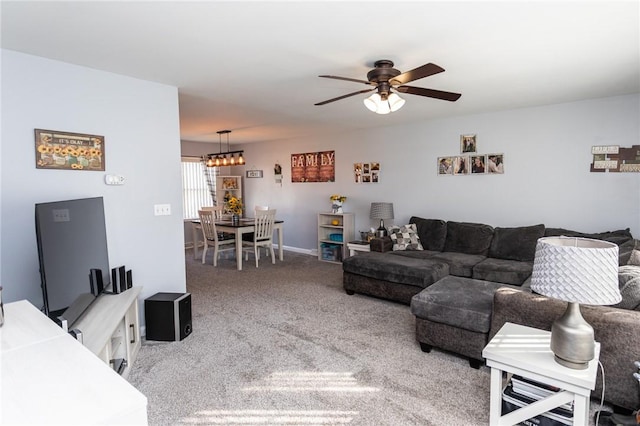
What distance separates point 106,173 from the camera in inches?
118

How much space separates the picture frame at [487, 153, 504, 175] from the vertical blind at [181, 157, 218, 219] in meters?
6.07

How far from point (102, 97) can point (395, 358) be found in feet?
10.6

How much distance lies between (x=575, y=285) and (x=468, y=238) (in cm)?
329

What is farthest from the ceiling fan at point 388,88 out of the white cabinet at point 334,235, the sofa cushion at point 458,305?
the white cabinet at point 334,235

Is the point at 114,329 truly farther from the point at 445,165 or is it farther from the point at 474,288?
the point at 445,165

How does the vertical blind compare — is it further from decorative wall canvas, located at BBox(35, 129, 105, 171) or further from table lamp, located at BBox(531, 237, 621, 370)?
table lamp, located at BBox(531, 237, 621, 370)

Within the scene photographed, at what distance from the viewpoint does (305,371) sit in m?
2.64

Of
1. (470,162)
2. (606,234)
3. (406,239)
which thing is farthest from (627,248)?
(406,239)

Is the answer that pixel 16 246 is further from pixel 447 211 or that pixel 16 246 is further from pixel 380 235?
pixel 447 211

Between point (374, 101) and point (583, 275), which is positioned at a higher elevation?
point (374, 101)

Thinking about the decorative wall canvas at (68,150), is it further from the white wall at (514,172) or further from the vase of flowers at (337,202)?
the white wall at (514,172)

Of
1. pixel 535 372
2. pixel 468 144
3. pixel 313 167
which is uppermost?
pixel 468 144

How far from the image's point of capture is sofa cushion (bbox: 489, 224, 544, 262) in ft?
13.9

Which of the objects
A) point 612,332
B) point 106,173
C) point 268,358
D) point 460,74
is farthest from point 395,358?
point 106,173
